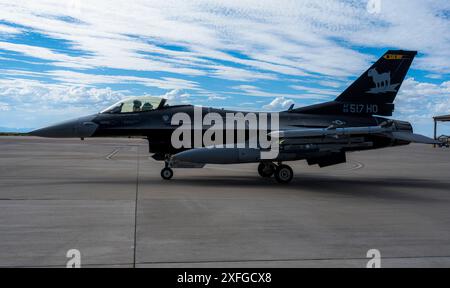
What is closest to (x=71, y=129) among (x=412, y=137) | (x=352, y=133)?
(x=352, y=133)

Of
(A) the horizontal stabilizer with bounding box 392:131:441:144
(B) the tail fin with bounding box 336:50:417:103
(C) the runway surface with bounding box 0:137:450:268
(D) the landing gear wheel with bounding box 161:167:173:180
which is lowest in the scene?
(C) the runway surface with bounding box 0:137:450:268

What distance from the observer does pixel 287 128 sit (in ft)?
43.7

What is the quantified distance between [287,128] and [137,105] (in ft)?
15.0

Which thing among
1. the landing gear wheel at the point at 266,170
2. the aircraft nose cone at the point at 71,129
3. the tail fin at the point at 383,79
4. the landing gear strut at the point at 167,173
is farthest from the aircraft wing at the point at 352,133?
the aircraft nose cone at the point at 71,129

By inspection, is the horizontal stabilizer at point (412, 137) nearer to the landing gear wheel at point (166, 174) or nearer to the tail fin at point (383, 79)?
the tail fin at point (383, 79)

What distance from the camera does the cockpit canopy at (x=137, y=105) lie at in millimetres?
12886

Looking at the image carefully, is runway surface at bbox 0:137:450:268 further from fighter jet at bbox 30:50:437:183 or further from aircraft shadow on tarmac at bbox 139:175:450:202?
fighter jet at bbox 30:50:437:183

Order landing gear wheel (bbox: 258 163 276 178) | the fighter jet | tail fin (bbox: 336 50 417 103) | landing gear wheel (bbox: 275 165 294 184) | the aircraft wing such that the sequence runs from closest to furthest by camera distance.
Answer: the aircraft wing
the fighter jet
landing gear wheel (bbox: 275 165 294 184)
tail fin (bbox: 336 50 417 103)
landing gear wheel (bbox: 258 163 276 178)

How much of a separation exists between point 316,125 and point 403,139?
2.60m

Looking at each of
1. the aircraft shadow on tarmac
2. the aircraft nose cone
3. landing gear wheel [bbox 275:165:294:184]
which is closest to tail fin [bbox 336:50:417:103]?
the aircraft shadow on tarmac

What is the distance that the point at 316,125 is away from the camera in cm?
1352

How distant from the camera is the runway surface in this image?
498 cm

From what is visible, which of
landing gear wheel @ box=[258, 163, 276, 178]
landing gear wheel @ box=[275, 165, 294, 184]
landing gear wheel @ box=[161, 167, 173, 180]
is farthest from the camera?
landing gear wheel @ box=[258, 163, 276, 178]
